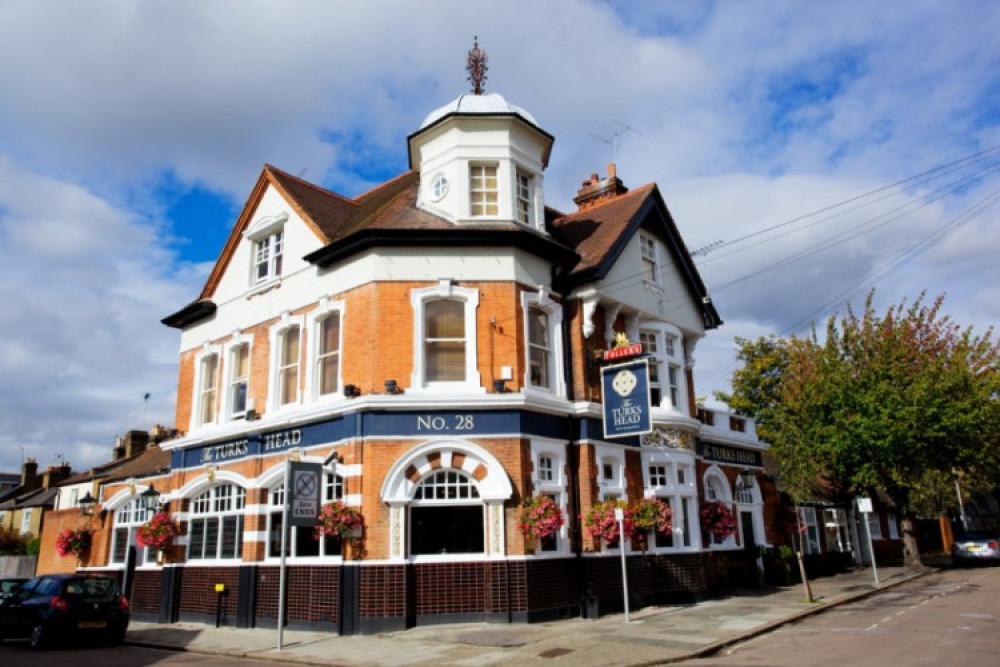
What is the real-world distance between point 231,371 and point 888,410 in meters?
22.6

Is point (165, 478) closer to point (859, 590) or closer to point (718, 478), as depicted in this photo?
point (718, 478)

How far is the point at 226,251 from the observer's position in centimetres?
2292

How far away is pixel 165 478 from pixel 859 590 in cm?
2158

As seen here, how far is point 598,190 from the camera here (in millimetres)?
25125

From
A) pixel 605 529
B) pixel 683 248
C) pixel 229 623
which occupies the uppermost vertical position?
pixel 683 248

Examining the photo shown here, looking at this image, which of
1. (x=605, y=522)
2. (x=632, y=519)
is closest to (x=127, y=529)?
(x=605, y=522)

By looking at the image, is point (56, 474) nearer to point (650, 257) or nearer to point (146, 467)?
point (146, 467)

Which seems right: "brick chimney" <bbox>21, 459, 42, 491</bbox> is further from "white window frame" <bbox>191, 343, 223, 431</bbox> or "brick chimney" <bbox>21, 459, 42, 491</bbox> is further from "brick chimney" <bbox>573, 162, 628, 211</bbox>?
"brick chimney" <bbox>573, 162, 628, 211</bbox>

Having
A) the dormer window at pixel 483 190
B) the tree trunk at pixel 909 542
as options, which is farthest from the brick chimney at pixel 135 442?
the tree trunk at pixel 909 542

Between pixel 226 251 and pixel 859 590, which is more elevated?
pixel 226 251

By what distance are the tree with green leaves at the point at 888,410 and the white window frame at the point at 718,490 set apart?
3.58 meters

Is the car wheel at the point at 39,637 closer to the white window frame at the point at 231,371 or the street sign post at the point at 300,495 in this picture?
the street sign post at the point at 300,495

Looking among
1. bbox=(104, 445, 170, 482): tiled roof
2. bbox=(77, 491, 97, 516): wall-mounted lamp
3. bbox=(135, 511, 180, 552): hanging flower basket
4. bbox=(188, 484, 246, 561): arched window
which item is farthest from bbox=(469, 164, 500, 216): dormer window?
bbox=(77, 491, 97, 516): wall-mounted lamp

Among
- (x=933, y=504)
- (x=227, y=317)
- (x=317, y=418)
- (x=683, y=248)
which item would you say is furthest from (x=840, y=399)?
(x=933, y=504)
